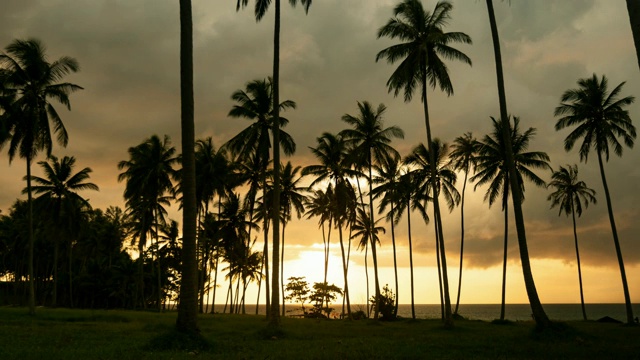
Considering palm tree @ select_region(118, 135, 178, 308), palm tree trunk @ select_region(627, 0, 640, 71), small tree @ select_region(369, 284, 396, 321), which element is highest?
palm tree @ select_region(118, 135, 178, 308)

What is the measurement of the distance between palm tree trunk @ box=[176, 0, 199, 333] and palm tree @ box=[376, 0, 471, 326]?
55.2ft

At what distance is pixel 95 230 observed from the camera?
7019cm

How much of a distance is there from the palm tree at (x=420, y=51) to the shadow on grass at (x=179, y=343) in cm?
1822

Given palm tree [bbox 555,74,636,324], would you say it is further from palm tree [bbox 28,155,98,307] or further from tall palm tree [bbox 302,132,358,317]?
palm tree [bbox 28,155,98,307]

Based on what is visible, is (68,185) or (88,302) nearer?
(68,185)

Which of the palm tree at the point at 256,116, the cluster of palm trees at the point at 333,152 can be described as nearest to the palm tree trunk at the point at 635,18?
the cluster of palm trees at the point at 333,152

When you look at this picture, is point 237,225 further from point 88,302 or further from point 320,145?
point 88,302

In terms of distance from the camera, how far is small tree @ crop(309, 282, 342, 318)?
5390cm

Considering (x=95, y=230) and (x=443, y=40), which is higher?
(x=443, y=40)

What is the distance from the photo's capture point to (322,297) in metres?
55.8

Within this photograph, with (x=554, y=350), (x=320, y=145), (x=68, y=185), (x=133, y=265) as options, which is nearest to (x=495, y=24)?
(x=554, y=350)

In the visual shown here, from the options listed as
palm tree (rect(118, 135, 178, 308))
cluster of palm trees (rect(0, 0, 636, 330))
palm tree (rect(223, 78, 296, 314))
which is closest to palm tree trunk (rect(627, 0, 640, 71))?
cluster of palm trees (rect(0, 0, 636, 330))

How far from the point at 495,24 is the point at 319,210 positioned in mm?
31361

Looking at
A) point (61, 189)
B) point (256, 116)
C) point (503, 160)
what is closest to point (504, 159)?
point (503, 160)
